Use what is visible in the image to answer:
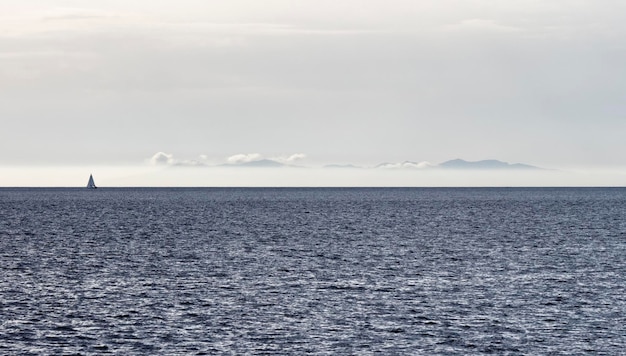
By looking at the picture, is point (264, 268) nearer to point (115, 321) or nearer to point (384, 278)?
point (384, 278)

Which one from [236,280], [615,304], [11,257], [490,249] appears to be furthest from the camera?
[490,249]

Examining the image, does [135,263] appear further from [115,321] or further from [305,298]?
[115,321]

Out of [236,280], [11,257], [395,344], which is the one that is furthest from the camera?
[11,257]

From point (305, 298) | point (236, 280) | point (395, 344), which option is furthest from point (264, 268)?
point (395, 344)

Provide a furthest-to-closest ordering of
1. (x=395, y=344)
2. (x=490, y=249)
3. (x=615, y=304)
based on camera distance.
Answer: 1. (x=490, y=249)
2. (x=615, y=304)
3. (x=395, y=344)

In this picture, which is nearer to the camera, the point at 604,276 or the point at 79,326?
the point at 79,326

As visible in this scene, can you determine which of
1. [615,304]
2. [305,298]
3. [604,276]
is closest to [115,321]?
[305,298]

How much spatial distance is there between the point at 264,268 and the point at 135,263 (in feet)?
40.0

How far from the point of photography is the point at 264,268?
250 feet

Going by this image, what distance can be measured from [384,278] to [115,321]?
25.2m

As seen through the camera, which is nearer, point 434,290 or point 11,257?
point 434,290

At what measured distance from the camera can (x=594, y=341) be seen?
44.2 meters

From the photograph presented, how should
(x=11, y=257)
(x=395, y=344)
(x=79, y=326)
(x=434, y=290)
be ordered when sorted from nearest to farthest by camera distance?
(x=395, y=344), (x=79, y=326), (x=434, y=290), (x=11, y=257)

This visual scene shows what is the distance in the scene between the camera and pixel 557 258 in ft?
280
